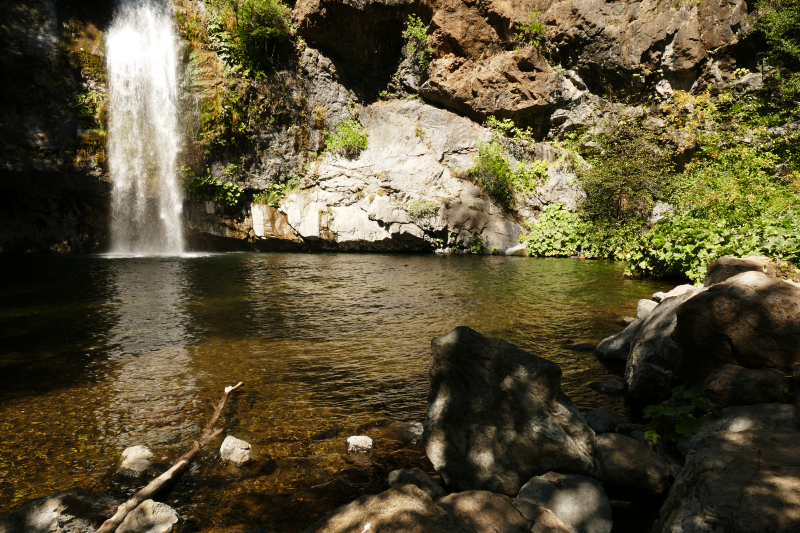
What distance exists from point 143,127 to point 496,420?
20552mm

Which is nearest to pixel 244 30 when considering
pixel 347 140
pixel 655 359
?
pixel 347 140

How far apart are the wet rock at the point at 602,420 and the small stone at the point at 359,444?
1.76 metres

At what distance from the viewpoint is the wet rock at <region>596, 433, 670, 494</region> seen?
2.73m

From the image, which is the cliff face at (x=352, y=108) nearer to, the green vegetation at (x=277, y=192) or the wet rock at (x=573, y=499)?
the green vegetation at (x=277, y=192)

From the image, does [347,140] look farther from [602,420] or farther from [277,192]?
[602,420]

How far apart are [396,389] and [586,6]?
69.2 feet

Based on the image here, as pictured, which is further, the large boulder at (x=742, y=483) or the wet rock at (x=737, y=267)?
the wet rock at (x=737, y=267)

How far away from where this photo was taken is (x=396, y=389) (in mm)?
4613

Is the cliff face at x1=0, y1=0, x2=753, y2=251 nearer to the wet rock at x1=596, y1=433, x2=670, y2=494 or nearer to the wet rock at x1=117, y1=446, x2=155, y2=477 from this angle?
the wet rock at x1=117, y1=446, x2=155, y2=477

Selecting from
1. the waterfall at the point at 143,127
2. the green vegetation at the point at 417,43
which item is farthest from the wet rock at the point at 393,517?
the green vegetation at the point at 417,43

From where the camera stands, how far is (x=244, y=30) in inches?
757

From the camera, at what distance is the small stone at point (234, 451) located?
126 inches

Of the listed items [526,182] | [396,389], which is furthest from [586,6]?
[396,389]

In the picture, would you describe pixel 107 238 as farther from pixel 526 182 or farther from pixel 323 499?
pixel 323 499
